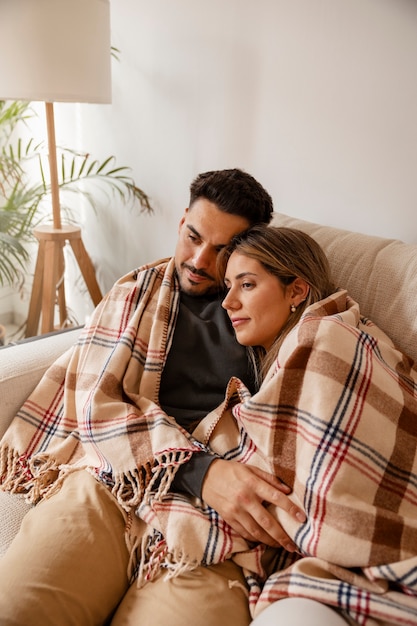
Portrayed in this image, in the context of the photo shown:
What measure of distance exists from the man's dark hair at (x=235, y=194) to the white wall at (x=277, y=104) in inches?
13.9

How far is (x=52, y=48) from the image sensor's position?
64.1 inches

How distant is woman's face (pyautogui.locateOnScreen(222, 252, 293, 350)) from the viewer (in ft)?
3.73

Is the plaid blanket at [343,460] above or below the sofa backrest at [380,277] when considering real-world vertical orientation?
below

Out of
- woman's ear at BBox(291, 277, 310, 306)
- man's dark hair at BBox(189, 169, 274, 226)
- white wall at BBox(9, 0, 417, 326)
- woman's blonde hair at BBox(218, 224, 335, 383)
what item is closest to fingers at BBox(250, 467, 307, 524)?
woman's blonde hair at BBox(218, 224, 335, 383)

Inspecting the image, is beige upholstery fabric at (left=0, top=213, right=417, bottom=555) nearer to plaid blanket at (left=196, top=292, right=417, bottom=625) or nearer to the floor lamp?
plaid blanket at (left=196, top=292, right=417, bottom=625)

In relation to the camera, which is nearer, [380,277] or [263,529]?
[263,529]

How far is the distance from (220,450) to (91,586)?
0.35 meters

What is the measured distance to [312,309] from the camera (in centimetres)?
105

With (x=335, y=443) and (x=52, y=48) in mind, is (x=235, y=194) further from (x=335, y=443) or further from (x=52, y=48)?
(x=52, y=48)

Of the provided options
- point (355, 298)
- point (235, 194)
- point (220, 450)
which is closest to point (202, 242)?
point (235, 194)

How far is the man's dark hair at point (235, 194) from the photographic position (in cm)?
127

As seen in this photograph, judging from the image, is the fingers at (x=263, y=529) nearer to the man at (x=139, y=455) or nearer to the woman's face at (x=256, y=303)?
the man at (x=139, y=455)

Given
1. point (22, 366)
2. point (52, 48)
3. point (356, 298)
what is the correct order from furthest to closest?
point (52, 48) → point (22, 366) → point (356, 298)

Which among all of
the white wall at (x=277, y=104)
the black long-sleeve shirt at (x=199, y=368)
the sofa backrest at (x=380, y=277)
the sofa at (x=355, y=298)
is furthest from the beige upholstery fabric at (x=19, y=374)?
the white wall at (x=277, y=104)
